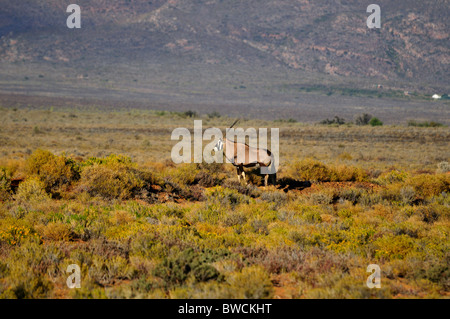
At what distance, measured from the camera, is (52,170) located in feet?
37.9

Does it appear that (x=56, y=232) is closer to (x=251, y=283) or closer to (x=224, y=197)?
(x=251, y=283)

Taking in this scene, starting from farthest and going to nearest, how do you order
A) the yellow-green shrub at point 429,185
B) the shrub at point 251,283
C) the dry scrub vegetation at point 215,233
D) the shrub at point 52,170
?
1. the yellow-green shrub at point 429,185
2. the shrub at point 52,170
3. the dry scrub vegetation at point 215,233
4. the shrub at point 251,283

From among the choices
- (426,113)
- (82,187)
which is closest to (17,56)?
(426,113)

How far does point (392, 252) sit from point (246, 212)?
3383 millimetres

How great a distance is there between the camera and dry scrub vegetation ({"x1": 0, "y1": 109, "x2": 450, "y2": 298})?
232 inches

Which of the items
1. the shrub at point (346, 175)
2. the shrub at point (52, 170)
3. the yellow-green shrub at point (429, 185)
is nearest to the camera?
the shrub at point (52, 170)

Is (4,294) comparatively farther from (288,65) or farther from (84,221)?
(288,65)

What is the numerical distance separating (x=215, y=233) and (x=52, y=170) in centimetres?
567

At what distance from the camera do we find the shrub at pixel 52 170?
A: 11.4 metres

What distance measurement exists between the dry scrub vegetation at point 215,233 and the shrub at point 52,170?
36 millimetres

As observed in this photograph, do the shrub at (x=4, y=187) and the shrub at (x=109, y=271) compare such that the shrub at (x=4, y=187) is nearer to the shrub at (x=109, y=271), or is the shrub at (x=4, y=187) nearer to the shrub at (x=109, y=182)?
the shrub at (x=109, y=182)

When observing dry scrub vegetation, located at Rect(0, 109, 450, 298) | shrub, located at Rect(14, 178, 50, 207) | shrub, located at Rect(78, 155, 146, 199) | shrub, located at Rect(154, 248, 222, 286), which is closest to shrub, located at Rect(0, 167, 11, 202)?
dry scrub vegetation, located at Rect(0, 109, 450, 298)

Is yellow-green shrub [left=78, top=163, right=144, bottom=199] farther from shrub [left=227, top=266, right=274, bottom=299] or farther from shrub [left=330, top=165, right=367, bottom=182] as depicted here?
shrub [left=330, top=165, right=367, bottom=182]

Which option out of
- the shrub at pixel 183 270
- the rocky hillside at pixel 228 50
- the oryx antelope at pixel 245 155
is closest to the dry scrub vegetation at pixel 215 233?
the shrub at pixel 183 270
